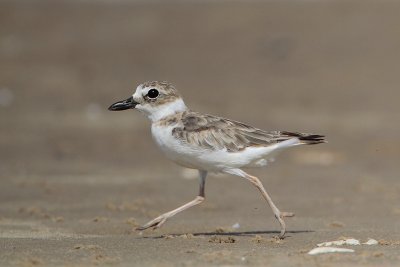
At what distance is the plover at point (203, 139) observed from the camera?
9.78 metres

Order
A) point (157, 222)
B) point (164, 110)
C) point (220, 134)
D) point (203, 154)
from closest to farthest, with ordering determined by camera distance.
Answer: point (203, 154) < point (220, 134) < point (157, 222) < point (164, 110)

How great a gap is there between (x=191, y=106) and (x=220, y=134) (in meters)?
11.7

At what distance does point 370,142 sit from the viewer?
1898cm

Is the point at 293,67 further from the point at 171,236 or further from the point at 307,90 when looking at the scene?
the point at 171,236

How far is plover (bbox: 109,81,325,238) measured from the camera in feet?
32.1

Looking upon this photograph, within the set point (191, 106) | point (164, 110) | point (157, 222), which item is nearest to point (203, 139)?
point (164, 110)

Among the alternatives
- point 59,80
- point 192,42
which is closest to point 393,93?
point 192,42

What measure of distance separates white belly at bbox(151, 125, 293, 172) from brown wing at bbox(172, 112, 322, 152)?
0.16 feet

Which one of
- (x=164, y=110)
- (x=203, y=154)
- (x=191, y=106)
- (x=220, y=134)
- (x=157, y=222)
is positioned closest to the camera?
(x=203, y=154)

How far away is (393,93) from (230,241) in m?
13.5

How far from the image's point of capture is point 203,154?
976cm

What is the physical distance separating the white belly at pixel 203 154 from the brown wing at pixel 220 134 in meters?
0.05

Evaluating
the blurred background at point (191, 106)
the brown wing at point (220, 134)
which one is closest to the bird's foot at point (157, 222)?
the blurred background at point (191, 106)

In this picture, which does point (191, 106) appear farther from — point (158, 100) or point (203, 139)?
point (203, 139)
